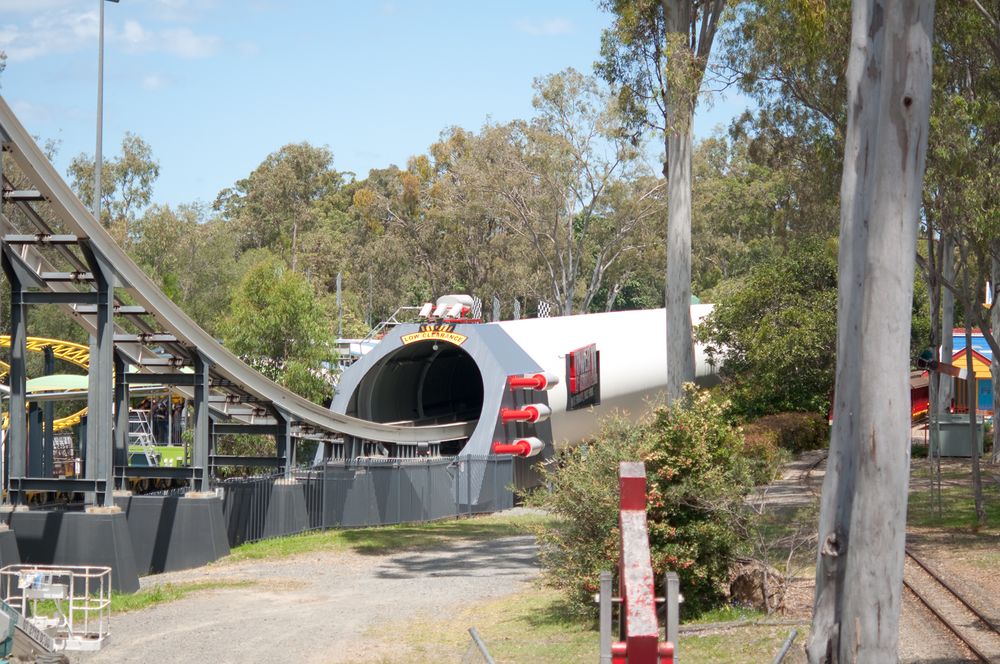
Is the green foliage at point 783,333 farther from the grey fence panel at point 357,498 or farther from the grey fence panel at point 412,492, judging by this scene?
the grey fence panel at point 357,498

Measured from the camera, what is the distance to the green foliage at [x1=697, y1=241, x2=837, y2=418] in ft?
143

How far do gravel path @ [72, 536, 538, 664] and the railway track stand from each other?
6.60 metres

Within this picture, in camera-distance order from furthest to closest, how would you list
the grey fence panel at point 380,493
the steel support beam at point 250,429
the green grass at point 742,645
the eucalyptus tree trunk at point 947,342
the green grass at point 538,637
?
the eucalyptus tree trunk at point 947,342
the steel support beam at point 250,429
the grey fence panel at point 380,493
the green grass at point 538,637
the green grass at point 742,645

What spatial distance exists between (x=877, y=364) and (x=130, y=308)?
17216 mm

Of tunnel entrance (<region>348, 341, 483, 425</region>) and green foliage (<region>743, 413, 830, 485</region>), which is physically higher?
tunnel entrance (<region>348, 341, 483, 425</region>)

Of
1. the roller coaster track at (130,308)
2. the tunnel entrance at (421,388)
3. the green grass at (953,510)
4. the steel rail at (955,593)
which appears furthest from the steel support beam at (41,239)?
the tunnel entrance at (421,388)

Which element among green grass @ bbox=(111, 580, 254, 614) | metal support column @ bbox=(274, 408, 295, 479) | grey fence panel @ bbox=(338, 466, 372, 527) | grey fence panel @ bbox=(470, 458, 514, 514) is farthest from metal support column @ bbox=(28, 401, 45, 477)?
green grass @ bbox=(111, 580, 254, 614)

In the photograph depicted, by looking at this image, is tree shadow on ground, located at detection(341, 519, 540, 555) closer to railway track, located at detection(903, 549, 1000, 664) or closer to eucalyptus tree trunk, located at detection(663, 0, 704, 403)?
eucalyptus tree trunk, located at detection(663, 0, 704, 403)

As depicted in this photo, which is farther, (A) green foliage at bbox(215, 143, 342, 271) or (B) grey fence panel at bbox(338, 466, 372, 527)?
(A) green foliage at bbox(215, 143, 342, 271)

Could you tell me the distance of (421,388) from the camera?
1829 inches

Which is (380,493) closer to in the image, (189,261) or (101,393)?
(101,393)

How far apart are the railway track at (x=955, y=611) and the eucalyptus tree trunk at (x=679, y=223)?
9691mm

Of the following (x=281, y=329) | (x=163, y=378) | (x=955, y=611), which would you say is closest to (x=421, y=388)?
(x=281, y=329)

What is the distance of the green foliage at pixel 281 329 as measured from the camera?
4388 centimetres
